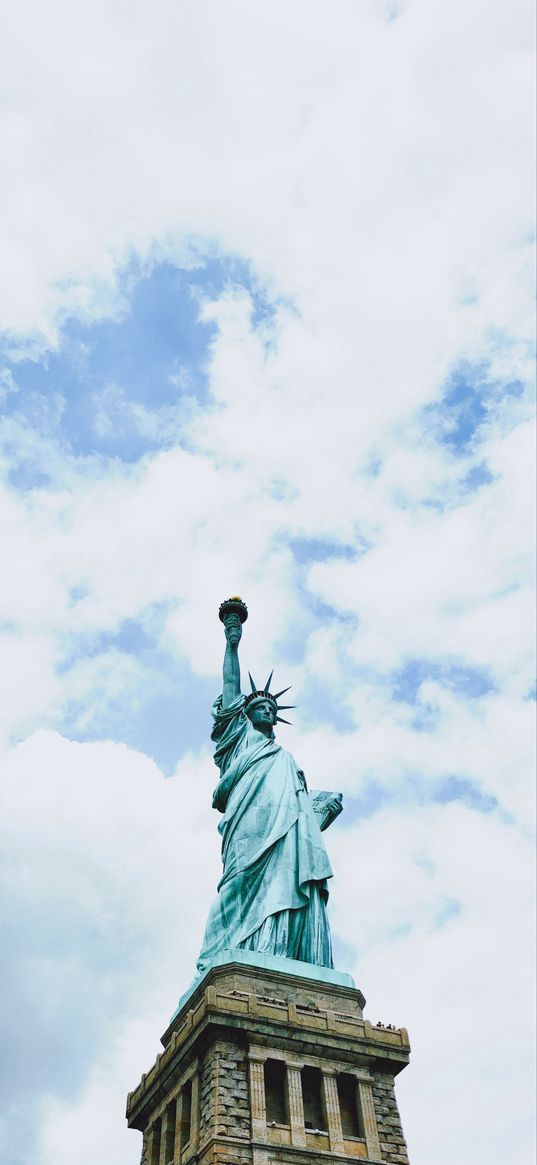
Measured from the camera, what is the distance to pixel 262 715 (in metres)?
36.5

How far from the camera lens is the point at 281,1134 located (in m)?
24.0

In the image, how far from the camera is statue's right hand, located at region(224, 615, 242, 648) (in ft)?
130

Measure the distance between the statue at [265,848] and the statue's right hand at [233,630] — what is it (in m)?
3.12

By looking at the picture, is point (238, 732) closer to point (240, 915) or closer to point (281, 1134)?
point (240, 915)

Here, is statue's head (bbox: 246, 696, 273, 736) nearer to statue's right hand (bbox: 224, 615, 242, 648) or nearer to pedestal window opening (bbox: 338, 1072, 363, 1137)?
statue's right hand (bbox: 224, 615, 242, 648)

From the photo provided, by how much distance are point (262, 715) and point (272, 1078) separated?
1322 centimetres

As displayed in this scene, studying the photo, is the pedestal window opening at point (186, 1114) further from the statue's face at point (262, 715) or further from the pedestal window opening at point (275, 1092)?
the statue's face at point (262, 715)

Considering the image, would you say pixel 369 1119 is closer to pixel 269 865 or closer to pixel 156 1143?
pixel 156 1143

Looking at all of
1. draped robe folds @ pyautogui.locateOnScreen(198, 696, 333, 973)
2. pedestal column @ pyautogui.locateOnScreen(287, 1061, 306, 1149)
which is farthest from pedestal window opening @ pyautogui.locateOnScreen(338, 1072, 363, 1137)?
draped robe folds @ pyautogui.locateOnScreen(198, 696, 333, 973)

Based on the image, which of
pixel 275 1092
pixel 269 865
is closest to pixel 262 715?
pixel 269 865

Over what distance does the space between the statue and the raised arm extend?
39.4 inches

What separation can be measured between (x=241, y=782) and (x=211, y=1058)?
9.93 meters

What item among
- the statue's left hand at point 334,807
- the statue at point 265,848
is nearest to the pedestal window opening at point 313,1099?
the statue at point 265,848

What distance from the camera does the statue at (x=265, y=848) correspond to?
29.4 meters
